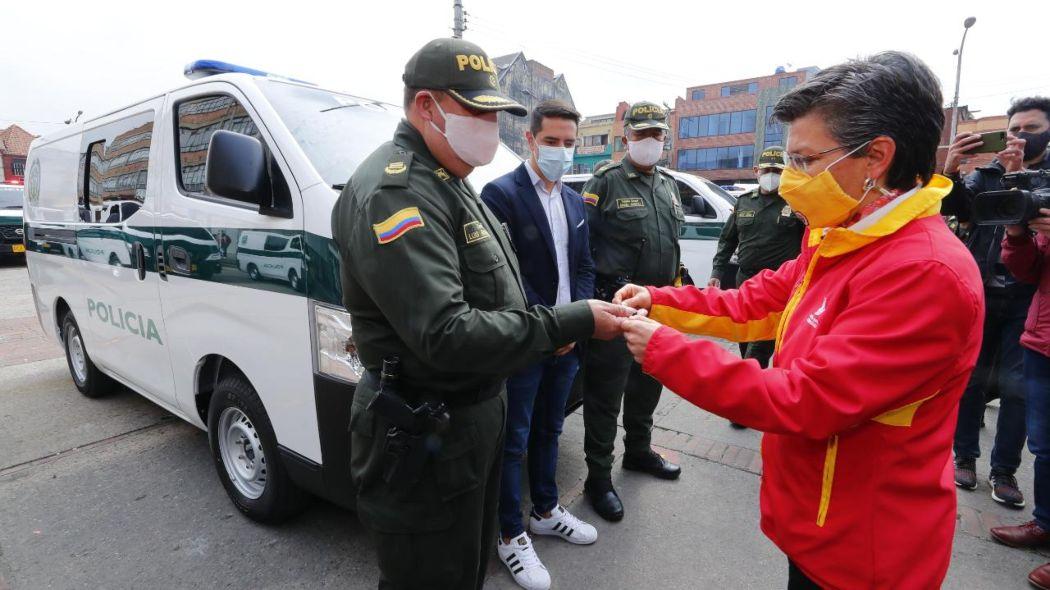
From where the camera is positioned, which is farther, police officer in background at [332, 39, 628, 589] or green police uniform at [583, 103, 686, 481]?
green police uniform at [583, 103, 686, 481]

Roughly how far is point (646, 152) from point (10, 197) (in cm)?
1785

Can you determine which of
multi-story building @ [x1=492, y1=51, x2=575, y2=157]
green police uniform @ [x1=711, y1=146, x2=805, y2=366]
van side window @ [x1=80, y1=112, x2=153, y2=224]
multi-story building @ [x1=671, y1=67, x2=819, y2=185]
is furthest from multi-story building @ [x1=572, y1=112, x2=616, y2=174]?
van side window @ [x1=80, y1=112, x2=153, y2=224]

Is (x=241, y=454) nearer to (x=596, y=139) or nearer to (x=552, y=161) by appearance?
(x=552, y=161)

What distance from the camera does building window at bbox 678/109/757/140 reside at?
4759cm

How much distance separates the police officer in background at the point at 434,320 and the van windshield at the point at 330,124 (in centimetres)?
86

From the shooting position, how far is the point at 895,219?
1.22 meters

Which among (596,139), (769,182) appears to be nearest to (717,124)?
(596,139)

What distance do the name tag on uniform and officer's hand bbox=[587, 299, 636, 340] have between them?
376mm

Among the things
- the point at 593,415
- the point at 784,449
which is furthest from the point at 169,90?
the point at 784,449

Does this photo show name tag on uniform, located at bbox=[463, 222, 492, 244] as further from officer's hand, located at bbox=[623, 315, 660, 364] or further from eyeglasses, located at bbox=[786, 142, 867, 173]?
eyeglasses, located at bbox=[786, 142, 867, 173]

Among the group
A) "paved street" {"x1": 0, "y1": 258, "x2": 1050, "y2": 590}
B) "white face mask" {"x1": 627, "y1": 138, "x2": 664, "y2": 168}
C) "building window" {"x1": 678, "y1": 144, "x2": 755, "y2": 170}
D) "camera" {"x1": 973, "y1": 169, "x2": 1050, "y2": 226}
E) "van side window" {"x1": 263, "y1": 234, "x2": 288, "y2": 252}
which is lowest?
"paved street" {"x1": 0, "y1": 258, "x2": 1050, "y2": 590}

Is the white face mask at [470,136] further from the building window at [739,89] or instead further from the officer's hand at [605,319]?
the building window at [739,89]

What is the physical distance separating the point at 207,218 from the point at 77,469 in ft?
6.98

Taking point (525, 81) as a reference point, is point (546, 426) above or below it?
below
